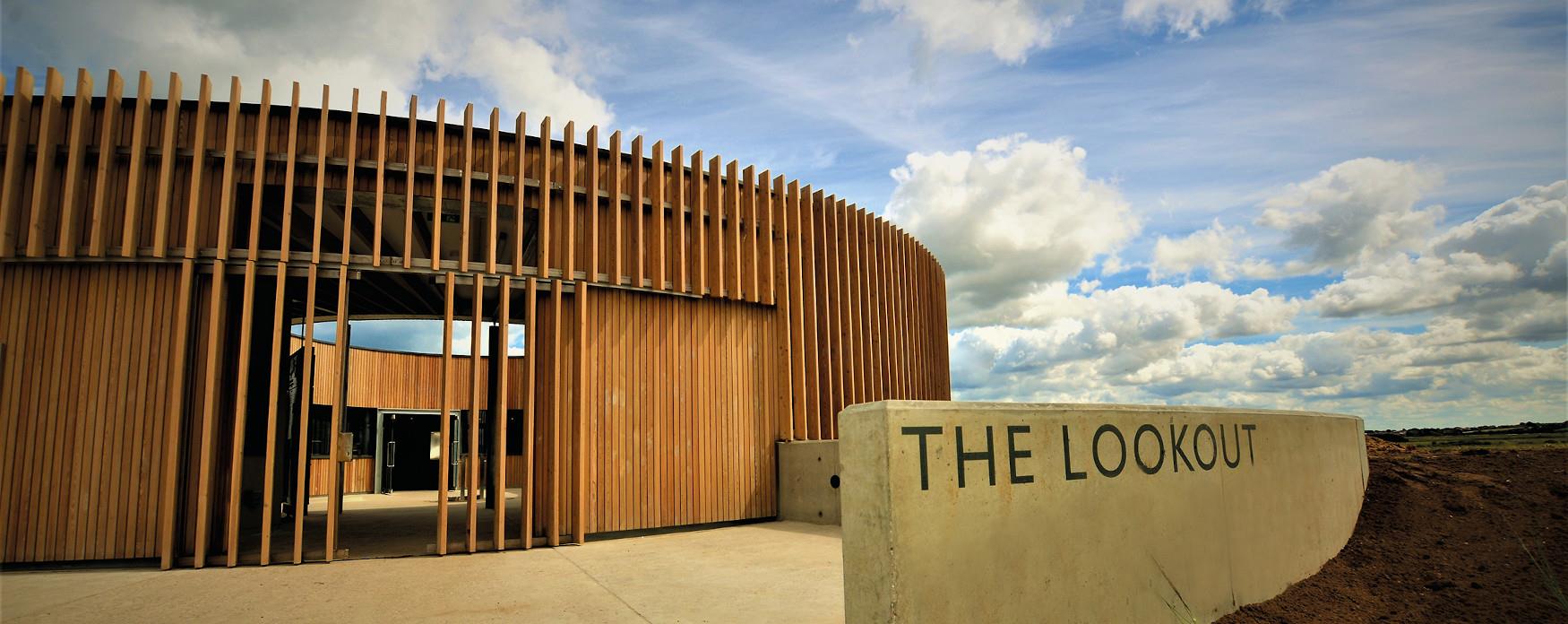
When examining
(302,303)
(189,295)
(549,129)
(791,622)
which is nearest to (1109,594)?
(791,622)

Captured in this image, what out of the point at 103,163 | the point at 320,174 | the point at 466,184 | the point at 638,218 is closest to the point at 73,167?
the point at 103,163

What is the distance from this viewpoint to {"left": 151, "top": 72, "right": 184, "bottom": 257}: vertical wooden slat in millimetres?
8695

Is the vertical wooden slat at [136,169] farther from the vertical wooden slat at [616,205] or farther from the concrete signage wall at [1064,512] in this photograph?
the concrete signage wall at [1064,512]

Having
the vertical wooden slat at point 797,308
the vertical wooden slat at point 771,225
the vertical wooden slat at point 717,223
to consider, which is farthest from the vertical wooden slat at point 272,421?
the vertical wooden slat at point 797,308

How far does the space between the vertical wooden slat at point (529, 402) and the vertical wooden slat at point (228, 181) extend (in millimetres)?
2620

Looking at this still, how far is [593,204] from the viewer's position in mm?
10539

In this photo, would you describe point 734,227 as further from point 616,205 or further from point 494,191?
point 494,191

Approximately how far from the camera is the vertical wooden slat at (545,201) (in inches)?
397

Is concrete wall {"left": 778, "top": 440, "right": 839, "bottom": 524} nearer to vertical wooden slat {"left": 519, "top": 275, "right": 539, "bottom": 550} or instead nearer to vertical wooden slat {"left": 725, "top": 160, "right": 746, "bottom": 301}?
vertical wooden slat {"left": 725, "top": 160, "right": 746, "bottom": 301}

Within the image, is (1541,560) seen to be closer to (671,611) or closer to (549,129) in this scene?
(671,611)

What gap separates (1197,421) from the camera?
5.90 m

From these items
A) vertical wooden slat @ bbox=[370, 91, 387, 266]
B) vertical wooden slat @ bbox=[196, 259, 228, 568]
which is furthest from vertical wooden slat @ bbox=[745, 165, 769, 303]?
vertical wooden slat @ bbox=[196, 259, 228, 568]

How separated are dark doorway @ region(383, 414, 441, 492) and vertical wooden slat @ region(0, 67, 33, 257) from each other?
1742 cm

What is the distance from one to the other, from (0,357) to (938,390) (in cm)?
1559
